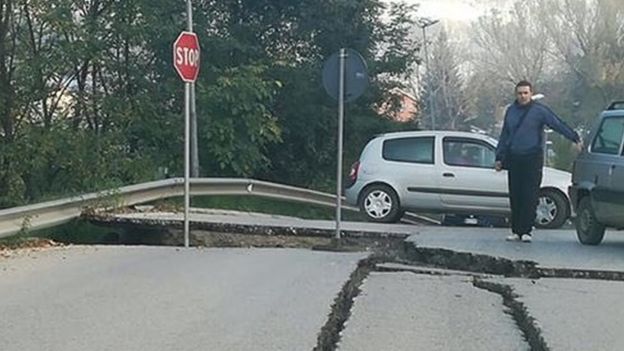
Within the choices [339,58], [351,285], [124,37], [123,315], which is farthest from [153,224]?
[124,37]

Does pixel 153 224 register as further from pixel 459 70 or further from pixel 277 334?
pixel 459 70

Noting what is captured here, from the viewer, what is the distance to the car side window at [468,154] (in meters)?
17.0

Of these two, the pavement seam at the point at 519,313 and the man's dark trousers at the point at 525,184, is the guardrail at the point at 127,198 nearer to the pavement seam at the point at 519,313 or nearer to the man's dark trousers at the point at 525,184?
the pavement seam at the point at 519,313

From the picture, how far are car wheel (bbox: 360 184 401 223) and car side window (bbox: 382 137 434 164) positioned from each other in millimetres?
602

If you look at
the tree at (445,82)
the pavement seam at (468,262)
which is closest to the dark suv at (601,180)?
the pavement seam at (468,262)

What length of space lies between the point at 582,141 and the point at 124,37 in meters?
12.6

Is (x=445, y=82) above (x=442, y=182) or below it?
above

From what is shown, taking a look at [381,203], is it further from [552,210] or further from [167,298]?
[167,298]

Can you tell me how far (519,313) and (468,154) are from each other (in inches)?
383

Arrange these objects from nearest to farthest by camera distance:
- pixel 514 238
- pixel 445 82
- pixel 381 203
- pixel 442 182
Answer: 1. pixel 514 238
2. pixel 442 182
3. pixel 381 203
4. pixel 445 82

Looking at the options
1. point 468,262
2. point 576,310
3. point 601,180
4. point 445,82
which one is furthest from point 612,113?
point 445,82

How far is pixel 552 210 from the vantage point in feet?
55.2

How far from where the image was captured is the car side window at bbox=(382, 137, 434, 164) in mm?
17188

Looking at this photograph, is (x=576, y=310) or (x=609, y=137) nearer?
(x=576, y=310)
